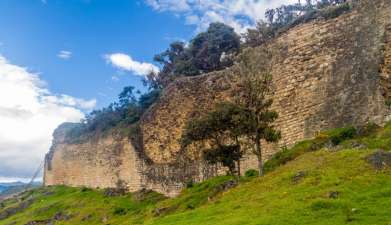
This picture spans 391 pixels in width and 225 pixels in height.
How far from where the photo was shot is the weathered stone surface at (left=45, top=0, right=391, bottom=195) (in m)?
21.2

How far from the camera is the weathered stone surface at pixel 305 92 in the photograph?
21219 mm

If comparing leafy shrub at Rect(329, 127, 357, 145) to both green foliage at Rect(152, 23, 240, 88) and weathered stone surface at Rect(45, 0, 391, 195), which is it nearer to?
weathered stone surface at Rect(45, 0, 391, 195)

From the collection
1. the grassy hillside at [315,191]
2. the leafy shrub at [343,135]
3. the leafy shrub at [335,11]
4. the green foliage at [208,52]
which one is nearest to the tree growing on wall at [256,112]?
the grassy hillside at [315,191]

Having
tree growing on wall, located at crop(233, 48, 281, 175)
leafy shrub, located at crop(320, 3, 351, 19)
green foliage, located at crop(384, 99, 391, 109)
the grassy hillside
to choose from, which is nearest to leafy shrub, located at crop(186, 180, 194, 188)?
the grassy hillside

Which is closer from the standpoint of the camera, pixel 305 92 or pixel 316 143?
pixel 316 143

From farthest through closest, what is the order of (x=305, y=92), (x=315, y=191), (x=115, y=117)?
(x=115, y=117)
(x=305, y=92)
(x=315, y=191)

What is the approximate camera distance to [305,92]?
24578 millimetres

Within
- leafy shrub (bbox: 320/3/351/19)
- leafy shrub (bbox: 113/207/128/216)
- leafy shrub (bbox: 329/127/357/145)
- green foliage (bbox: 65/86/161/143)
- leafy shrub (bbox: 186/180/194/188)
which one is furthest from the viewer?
green foliage (bbox: 65/86/161/143)

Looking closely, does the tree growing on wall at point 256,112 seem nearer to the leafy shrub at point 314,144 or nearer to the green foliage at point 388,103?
the leafy shrub at point 314,144

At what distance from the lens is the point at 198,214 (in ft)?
56.7

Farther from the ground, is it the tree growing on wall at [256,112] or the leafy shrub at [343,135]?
the tree growing on wall at [256,112]

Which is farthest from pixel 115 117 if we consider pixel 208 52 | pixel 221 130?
pixel 221 130

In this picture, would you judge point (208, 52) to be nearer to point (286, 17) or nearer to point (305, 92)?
point (286, 17)

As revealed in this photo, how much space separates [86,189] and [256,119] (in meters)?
26.8
